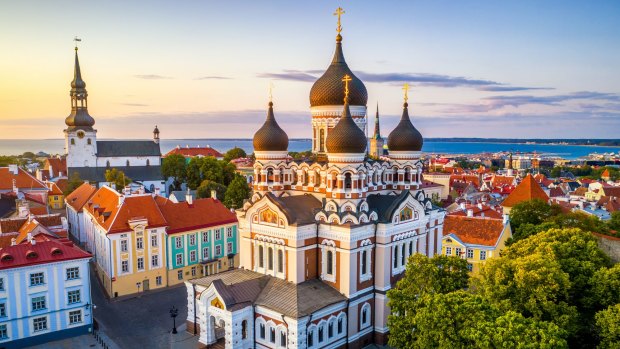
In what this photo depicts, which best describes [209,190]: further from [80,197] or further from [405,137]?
[405,137]

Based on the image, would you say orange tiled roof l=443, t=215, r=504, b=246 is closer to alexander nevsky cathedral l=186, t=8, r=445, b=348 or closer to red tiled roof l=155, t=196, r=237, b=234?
alexander nevsky cathedral l=186, t=8, r=445, b=348

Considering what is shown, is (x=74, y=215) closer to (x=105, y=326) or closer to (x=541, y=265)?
(x=105, y=326)

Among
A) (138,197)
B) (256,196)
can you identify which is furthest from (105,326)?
(256,196)

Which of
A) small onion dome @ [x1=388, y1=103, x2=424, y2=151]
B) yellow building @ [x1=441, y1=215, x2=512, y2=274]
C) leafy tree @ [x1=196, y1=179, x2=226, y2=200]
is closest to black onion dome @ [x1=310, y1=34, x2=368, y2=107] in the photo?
small onion dome @ [x1=388, y1=103, x2=424, y2=151]

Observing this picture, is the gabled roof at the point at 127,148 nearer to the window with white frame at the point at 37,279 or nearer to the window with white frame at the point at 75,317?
the window with white frame at the point at 75,317

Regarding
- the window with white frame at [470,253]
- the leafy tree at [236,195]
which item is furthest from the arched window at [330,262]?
the leafy tree at [236,195]

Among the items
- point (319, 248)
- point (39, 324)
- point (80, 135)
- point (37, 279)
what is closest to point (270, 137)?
point (319, 248)
